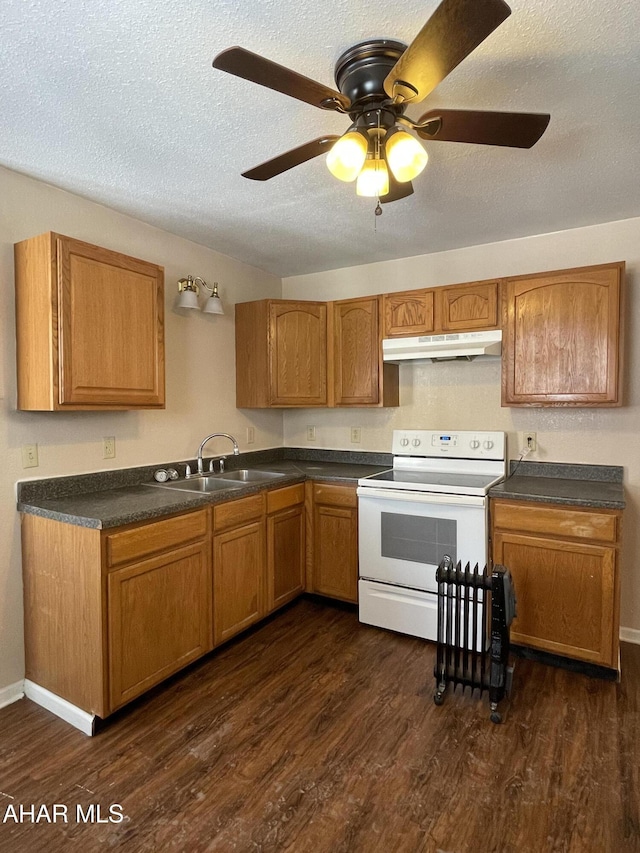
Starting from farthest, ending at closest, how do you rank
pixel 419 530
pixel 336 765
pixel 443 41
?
1. pixel 419 530
2. pixel 336 765
3. pixel 443 41

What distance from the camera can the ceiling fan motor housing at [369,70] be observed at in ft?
4.53

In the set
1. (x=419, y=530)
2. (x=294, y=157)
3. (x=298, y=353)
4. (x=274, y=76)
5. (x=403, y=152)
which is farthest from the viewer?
(x=298, y=353)

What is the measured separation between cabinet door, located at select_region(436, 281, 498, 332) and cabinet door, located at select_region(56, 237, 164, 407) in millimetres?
1654

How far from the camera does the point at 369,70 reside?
141 cm

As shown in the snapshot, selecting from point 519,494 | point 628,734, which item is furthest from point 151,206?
point 628,734

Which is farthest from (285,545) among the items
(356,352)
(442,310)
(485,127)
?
(485,127)

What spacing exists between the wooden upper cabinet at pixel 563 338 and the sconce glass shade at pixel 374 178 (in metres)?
1.42

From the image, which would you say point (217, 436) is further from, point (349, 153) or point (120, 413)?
point (349, 153)

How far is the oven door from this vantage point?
254 centimetres

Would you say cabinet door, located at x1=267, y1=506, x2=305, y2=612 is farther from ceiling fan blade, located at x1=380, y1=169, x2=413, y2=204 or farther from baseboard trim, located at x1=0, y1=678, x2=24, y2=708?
ceiling fan blade, located at x1=380, y1=169, x2=413, y2=204

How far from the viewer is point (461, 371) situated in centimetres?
322

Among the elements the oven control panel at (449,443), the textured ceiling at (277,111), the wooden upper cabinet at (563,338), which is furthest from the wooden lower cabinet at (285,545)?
the textured ceiling at (277,111)

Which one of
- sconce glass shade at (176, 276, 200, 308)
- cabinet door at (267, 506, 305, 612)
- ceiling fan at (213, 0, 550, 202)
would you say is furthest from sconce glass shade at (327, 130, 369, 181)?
cabinet door at (267, 506, 305, 612)

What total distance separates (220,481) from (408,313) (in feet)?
5.31
